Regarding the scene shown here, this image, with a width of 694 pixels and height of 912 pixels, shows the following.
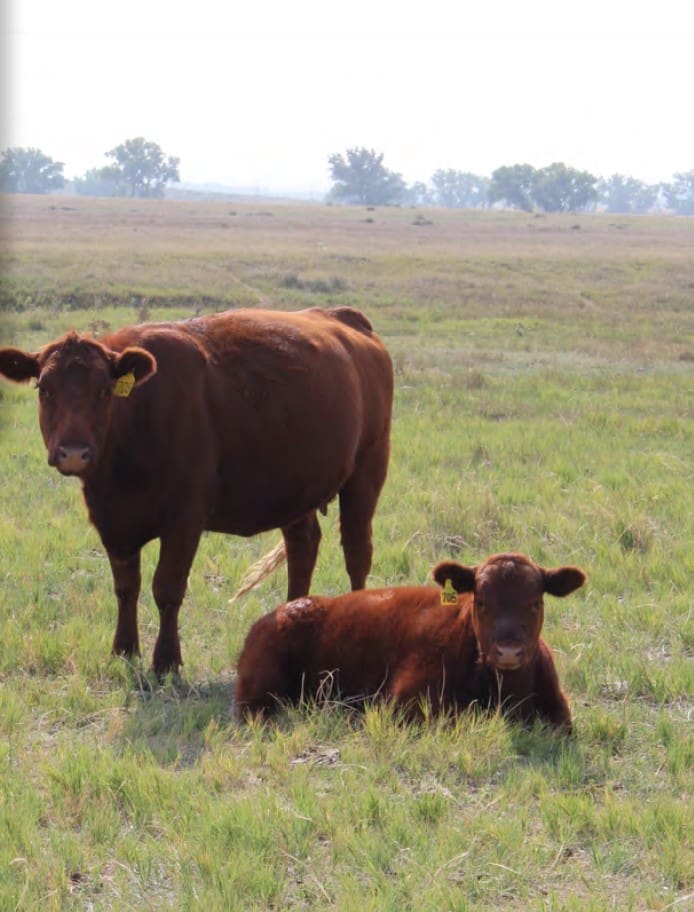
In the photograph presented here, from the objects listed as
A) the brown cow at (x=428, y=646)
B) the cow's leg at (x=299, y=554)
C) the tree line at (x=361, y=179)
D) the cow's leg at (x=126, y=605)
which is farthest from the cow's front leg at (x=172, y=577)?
the tree line at (x=361, y=179)

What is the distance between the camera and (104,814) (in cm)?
461

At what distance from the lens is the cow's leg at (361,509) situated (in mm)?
8016

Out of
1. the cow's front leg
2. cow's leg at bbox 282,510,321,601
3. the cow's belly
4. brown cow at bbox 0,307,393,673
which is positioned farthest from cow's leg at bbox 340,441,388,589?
the cow's front leg

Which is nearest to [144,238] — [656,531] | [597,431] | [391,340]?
[391,340]

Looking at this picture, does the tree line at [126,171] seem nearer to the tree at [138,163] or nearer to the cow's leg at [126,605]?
the tree at [138,163]

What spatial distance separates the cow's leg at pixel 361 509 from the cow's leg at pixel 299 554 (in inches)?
9.0

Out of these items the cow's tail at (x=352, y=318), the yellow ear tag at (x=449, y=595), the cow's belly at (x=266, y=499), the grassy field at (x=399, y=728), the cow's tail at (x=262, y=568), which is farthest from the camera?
the cow's tail at (x=352, y=318)

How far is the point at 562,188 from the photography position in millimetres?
158000

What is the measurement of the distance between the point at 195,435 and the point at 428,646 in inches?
67.9

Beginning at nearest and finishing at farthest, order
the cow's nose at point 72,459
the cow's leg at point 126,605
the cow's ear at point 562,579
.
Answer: the cow's ear at point 562,579 → the cow's nose at point 72,459 → the cow's leg at point 126,605

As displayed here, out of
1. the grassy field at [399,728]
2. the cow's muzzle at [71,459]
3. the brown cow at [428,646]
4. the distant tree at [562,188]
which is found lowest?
→ the grassy field at [399,728]

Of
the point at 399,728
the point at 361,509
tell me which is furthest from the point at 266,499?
the point at 399,728

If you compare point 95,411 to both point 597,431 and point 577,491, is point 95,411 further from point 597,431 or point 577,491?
point 597,431

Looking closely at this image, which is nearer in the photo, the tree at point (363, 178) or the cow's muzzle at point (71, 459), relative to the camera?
the cow's muzzle at point (71, 459)
